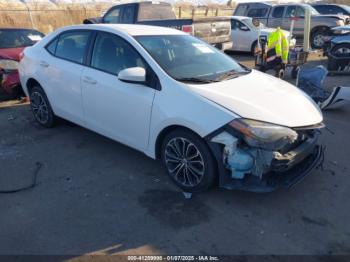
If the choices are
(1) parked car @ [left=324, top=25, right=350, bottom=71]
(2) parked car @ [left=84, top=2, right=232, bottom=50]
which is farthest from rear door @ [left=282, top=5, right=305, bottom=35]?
(2) parked car @ [left=84, top=2, right=232, bottom=50]

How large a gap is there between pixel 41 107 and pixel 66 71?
1156 millimetres

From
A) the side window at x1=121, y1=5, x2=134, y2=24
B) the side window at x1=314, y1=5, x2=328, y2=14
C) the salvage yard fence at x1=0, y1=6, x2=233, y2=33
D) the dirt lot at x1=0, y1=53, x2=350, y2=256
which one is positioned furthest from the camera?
the salvage yard fence at x1=0, y1=6, x2=233, y2=33

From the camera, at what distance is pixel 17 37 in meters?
9.03

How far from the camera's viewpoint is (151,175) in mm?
4391

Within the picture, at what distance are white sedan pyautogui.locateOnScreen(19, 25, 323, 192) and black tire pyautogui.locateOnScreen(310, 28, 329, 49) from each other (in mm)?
12745

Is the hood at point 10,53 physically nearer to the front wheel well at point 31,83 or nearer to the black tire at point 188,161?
the front wheel well at point 31,83

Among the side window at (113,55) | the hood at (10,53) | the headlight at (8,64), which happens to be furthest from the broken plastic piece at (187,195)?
the hood at (10,53)

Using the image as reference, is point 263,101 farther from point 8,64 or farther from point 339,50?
point 339,50

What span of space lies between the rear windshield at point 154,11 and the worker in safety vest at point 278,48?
464 centimetres

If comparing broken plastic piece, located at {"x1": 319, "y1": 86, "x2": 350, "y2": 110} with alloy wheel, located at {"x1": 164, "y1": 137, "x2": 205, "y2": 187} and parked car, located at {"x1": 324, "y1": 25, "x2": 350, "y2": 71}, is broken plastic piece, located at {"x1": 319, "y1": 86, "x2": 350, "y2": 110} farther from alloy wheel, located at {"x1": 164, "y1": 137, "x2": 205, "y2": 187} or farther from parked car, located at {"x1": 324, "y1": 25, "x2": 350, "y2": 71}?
alloy wheel, located at {"x1": 164, "y1": 137, "x2": 205, "y2": 187}

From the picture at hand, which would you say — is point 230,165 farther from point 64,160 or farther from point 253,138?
point 64,160

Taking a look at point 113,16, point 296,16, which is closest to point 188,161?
point 113,16

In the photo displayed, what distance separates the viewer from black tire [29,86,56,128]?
575 cm

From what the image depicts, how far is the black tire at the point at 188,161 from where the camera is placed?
3.65m
